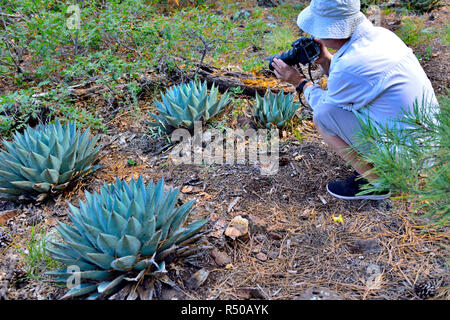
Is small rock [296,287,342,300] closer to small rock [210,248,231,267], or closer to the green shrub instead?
small rock [210,248,231,267]

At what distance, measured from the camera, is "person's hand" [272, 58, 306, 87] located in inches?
107

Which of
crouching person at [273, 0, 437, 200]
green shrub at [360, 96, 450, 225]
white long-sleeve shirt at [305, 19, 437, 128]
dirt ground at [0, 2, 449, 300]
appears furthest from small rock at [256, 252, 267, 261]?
white long-sleeve shirt at [305, 19, 437, 128]

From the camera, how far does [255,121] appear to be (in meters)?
3.43

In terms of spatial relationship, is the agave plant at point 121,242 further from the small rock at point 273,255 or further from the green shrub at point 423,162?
the green shrub at point 423,162

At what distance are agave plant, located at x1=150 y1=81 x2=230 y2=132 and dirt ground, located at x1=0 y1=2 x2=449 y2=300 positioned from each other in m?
0.28

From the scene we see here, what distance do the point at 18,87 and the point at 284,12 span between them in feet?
15.2

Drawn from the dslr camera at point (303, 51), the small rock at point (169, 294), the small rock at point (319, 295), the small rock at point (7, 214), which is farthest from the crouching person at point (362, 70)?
the small rock at point (7, 214)

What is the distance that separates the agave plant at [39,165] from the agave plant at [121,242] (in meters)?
0.87

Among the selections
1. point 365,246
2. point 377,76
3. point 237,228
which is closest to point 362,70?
point 377,76

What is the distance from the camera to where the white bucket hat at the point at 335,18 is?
2.11 meters

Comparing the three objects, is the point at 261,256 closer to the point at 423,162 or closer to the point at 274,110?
the point at 423,162

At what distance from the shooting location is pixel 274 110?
3.31 m

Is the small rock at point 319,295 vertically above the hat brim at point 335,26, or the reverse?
the hat brim at point 335,26
